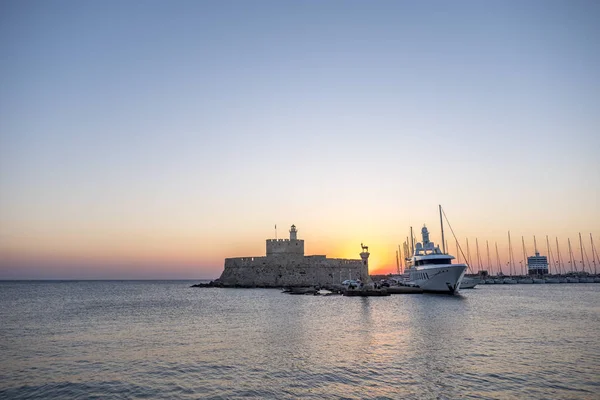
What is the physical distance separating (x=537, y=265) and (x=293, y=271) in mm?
86619

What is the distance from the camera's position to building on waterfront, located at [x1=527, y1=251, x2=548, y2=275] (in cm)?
11062

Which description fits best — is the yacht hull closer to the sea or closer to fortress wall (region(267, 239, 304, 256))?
the sea

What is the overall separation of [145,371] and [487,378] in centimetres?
879

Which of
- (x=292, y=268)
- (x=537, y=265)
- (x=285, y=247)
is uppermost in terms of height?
(x=285, y=247)

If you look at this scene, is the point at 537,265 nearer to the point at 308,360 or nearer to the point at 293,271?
the point at 293,271

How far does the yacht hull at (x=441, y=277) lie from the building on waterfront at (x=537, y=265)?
8458cm

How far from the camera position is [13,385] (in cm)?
983

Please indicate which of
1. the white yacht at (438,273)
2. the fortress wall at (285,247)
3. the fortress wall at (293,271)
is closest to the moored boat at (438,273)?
the white yacht at (438,273)

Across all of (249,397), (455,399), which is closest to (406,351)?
(455,399)

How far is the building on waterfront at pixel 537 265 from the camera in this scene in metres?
111

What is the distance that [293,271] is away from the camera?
58281 mm

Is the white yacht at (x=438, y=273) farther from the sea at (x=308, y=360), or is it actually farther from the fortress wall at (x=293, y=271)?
the sea at (x=308, y=360)

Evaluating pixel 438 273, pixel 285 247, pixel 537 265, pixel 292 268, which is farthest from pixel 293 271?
pixel 537 265

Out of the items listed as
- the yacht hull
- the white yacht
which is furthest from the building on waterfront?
the yacht hull
